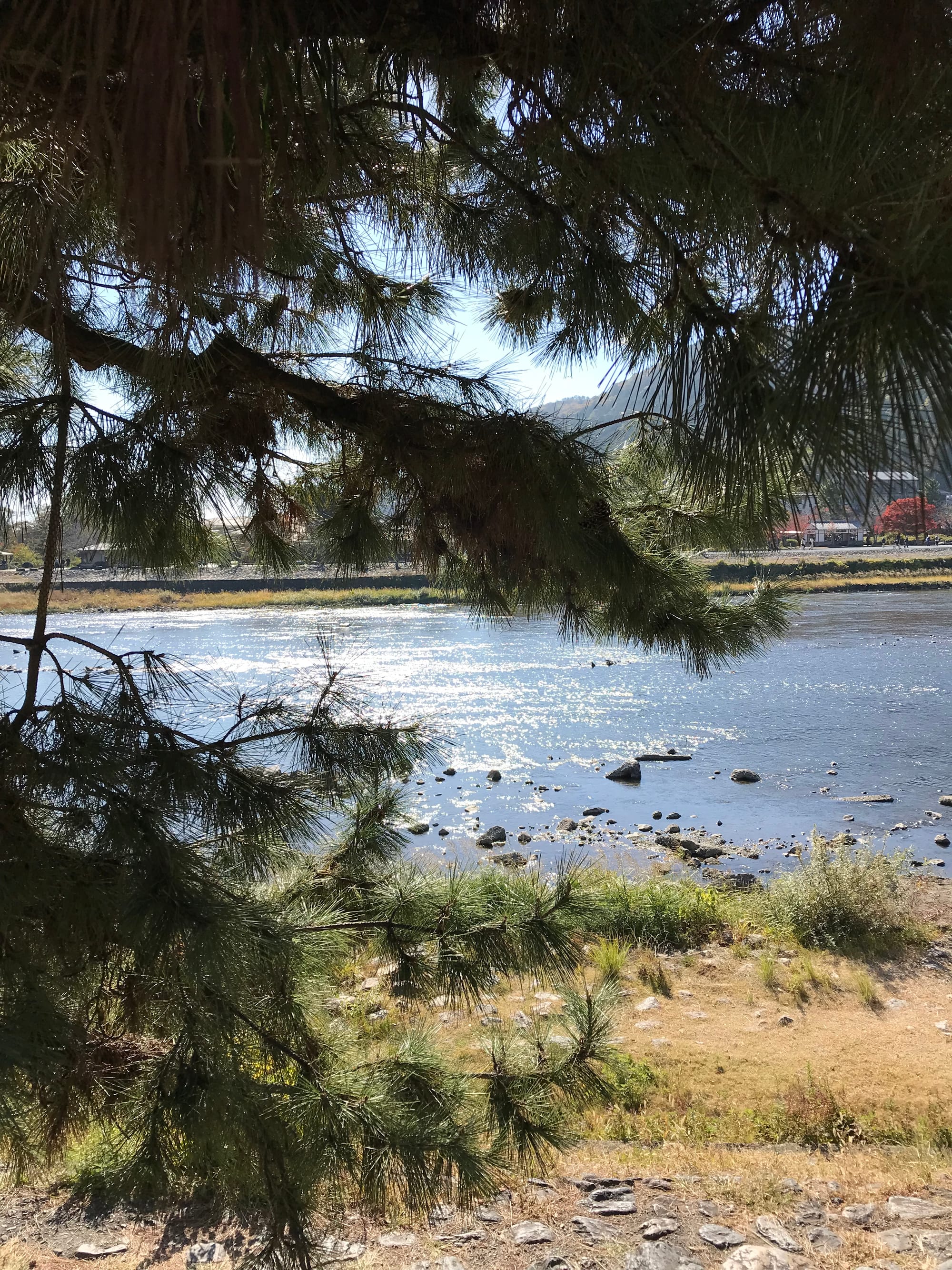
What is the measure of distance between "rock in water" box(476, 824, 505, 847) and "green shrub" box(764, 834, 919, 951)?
7.98ft

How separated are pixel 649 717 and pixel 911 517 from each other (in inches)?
502

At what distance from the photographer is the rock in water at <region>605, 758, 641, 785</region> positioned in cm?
1038

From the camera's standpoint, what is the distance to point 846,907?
6352 millimetres

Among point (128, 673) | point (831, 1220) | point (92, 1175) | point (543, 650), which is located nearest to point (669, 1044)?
point (831, 1220)

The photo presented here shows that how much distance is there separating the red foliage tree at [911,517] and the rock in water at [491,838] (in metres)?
7.49

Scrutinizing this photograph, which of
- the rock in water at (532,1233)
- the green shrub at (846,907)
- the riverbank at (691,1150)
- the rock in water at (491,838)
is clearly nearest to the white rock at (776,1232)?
the riverbank at (691,1150)

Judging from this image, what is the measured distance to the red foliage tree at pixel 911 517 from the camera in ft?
2.73

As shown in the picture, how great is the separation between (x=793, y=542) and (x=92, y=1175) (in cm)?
290

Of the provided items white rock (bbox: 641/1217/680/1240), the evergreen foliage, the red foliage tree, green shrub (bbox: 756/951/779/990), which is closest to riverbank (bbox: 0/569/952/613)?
green shrub (bbox: 756/951/779/990)

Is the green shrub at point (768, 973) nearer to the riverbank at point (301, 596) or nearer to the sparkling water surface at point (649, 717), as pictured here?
the sparkling water surface at point (649, 717)

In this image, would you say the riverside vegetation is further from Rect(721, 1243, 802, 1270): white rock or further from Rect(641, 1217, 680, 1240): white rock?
Rect(721, 1243, 802, 1270): white rock

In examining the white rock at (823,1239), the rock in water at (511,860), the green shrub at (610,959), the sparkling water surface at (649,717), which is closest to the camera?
the white rock at (823,1239)

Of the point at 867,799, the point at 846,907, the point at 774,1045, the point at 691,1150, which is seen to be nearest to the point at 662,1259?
the point at 691,1150

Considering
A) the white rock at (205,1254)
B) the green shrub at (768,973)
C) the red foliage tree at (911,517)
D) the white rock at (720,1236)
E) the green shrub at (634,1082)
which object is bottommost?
the green shrub at (768,973)
